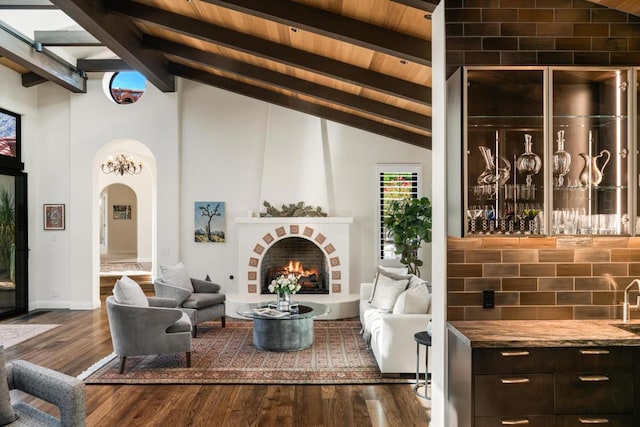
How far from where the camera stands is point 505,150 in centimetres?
284

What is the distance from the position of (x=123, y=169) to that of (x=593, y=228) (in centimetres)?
1131

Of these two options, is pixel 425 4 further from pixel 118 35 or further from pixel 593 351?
pixel 118 35

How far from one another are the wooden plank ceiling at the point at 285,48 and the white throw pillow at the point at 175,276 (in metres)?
2.70

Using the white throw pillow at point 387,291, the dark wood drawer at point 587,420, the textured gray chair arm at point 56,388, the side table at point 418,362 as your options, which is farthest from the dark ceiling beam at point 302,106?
the textured gray chair arm at point 56,388

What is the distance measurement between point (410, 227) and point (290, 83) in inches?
111

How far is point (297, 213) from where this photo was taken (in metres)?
7.81

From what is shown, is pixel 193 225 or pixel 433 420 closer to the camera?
pixel 433 420

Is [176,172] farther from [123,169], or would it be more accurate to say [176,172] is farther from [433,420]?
[433,420]

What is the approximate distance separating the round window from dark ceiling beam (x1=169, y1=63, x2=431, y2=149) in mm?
1035

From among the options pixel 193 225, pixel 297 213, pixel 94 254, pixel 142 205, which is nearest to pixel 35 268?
pixel 94 254

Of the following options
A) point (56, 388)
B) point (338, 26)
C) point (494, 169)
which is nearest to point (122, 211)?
point (338, 26)

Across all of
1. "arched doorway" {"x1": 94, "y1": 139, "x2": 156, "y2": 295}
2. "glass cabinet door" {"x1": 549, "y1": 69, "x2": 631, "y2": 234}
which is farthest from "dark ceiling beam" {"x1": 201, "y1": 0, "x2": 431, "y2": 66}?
"arched doorway" {"x1": 94, "y1": 139, "x2": 156, "y2": 295}

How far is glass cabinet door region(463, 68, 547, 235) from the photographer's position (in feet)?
9.07

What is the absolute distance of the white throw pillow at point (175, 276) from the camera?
635 cm
